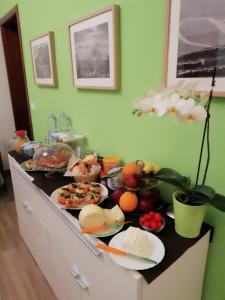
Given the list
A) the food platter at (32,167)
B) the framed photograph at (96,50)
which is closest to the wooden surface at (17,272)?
the food platter at (32,167)

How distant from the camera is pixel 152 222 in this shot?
898 millimetres

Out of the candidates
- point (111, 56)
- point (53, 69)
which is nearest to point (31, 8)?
point (53, 69)

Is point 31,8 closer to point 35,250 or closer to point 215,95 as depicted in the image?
point 215,95

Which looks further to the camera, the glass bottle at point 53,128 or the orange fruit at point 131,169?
the glass bottle at point 53,128

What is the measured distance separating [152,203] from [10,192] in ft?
7.83

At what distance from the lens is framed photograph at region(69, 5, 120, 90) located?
1.14 m

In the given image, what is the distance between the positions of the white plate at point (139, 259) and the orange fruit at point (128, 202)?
5.6 inches

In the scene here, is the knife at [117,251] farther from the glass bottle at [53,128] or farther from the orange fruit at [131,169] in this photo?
the glass bottle at [53,128]

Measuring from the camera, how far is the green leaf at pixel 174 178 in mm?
851

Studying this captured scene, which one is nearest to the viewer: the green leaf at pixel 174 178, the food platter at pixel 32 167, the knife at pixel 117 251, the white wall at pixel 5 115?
A: the knife at pixel 117 251

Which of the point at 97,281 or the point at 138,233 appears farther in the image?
the point at 97,281

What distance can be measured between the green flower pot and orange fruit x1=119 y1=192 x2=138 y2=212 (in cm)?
19

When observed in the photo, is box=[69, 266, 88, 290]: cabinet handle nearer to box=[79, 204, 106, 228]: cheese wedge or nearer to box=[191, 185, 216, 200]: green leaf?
box=[79, 204, 106, 228]: cheese wedge

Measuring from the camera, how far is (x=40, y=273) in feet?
5.56
